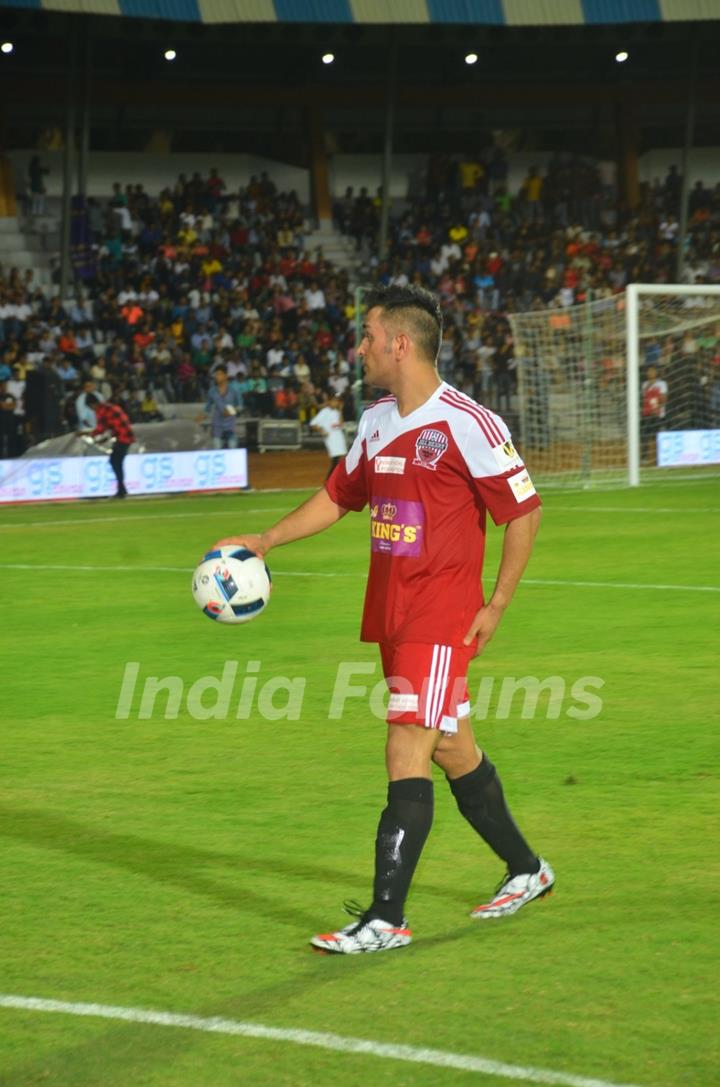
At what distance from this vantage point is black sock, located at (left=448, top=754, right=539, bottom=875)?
17.6 ft

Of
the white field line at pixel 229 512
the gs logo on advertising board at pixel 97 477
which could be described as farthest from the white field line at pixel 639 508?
the gs logo on advertising board at pixel 97 477

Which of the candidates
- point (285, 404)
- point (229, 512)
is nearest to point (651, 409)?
point (285, 404)

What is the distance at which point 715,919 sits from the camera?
5340 millimetres

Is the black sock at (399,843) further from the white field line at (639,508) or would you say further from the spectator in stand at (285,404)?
the spectator in stand at (285,404)

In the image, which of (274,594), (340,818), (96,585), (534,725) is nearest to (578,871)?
(340,818)

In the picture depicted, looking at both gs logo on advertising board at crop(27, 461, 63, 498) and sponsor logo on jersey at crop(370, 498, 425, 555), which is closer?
sponsor logo on jersey at crop(370, 498, 425, 555)

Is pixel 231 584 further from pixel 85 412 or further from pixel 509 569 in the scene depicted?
pixel 85 412

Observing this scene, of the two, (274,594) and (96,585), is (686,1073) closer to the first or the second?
(274,594)

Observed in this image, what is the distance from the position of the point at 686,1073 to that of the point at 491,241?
126ft

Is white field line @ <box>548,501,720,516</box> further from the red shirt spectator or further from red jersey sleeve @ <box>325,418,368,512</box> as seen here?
red jersey sleeve @ <box>325,418,368,512</box>

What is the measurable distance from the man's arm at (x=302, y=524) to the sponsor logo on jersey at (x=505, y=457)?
0.74m

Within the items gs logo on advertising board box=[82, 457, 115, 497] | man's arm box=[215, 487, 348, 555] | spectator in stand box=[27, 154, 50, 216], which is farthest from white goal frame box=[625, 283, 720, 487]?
man's arm box=[215, 487, 348, 555]

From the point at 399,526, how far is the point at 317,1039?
63.3 inches

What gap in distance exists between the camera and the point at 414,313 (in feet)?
17.0
